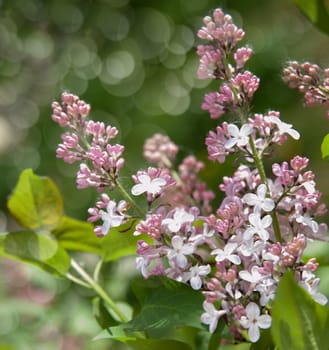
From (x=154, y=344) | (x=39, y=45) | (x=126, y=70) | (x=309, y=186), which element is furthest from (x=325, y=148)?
(x=39, y=45)

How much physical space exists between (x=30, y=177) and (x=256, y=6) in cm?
201

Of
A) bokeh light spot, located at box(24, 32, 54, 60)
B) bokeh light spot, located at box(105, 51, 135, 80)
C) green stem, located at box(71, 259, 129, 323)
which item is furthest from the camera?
bokeh light spot, located at box(24, 32, 54, 60)

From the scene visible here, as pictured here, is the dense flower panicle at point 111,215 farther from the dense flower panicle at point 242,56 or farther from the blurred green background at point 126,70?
the blurred green background at point 126,70

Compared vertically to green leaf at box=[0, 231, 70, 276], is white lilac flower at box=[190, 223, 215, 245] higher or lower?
higher

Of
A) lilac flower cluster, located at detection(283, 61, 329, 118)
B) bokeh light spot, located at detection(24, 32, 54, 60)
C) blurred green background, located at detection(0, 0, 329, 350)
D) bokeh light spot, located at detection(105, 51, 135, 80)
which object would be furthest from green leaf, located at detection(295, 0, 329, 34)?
bokeh light spot, located at detection(24, 32, 54, 60)

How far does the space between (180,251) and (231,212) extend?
31 mm

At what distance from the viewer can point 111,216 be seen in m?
0.35

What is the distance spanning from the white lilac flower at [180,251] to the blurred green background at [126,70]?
131 centimetres

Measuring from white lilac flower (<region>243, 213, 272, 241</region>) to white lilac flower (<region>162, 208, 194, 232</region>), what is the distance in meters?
0.03

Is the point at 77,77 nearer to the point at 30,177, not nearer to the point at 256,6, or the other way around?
the point at 256,6

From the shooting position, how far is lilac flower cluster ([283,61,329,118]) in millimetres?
359

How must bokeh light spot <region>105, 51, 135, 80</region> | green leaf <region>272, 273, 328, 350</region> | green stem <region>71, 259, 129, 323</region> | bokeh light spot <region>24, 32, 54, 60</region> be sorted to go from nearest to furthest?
green leaf <region>272, 273, 328, 350</region> < green stem <region>71, 259, 129, 323</region> < bokeh light spot <region>105, 51, 135, 80</region> < bokeh light spot <region>24, 32, 54, 60</region>

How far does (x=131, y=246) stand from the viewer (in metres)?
0.45

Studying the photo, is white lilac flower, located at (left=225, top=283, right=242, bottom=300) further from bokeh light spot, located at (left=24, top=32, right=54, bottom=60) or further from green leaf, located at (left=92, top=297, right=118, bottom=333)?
bokeh light spot, located at (left=24, top=32, right=54, bottom=60)
